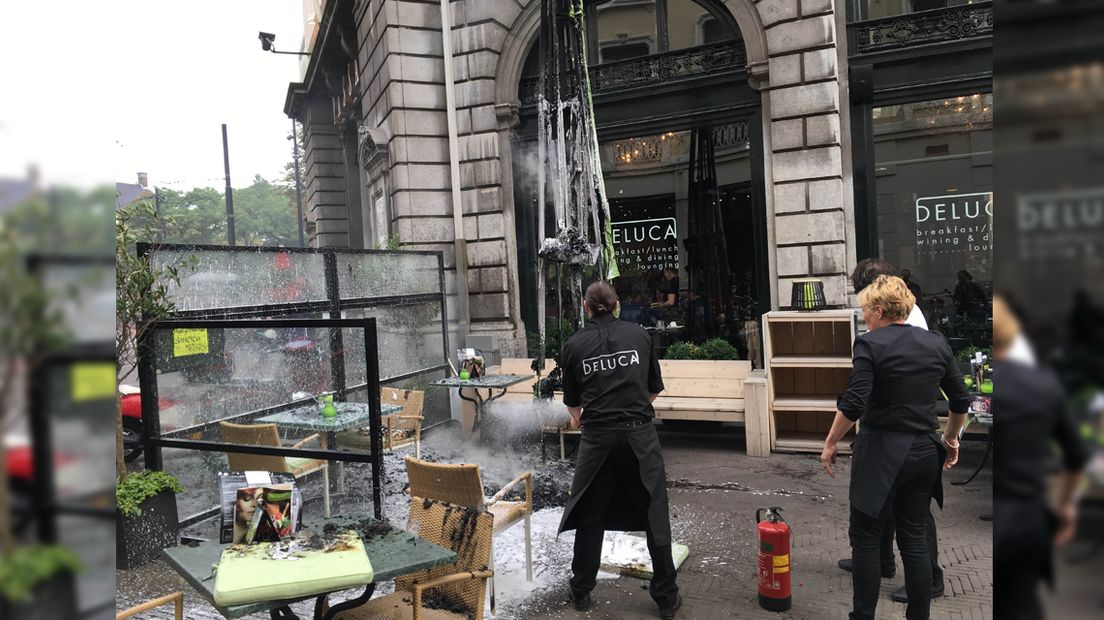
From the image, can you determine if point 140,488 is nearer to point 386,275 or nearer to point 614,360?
point 614,360

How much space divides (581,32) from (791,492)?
4.68m

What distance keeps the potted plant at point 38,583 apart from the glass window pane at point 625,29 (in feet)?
36.3

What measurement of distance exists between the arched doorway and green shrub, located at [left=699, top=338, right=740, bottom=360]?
0.44 meters

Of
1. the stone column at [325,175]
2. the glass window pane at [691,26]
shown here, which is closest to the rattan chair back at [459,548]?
the glass window pane at [691,26]

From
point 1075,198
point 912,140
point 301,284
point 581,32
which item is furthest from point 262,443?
point 912,140

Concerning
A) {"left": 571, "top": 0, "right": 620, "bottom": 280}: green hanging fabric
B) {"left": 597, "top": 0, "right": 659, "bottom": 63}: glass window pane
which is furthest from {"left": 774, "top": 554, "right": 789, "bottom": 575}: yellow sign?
{"left": 597, "top": 0, "right": 659, "bottom": 63}: glass window pane

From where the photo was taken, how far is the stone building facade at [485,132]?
9.47m

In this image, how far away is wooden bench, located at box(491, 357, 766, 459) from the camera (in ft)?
28.6

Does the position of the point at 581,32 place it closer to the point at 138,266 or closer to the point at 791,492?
the point at 138,266

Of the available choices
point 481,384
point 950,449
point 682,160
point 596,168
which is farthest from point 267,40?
point 682,160

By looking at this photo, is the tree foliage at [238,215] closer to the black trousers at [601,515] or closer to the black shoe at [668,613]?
the black trousers at [601,515]

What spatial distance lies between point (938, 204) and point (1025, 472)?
971 centimetres

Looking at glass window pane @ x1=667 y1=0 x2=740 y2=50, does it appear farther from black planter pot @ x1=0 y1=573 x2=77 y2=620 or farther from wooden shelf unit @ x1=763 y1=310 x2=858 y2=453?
black planter pot @ x1=0 y1=573 x2=77 y2=620

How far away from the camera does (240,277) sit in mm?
Result: 7141
